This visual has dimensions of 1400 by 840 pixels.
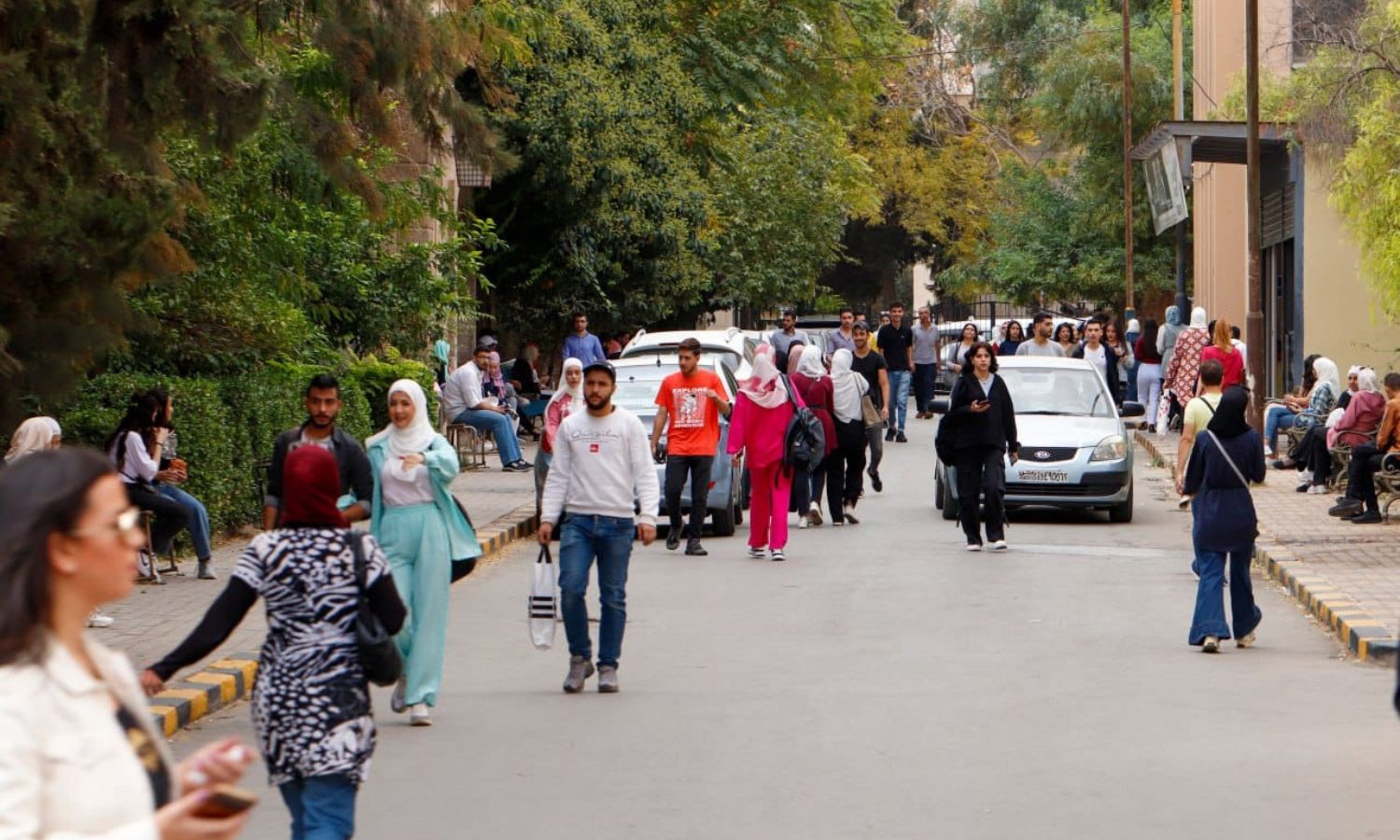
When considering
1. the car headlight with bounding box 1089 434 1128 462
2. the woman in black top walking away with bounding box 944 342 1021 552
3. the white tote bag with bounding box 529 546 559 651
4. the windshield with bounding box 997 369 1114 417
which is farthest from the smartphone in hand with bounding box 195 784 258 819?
the windshield with bounding box 997 369 1114 417

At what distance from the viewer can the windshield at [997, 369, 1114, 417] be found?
21625mm

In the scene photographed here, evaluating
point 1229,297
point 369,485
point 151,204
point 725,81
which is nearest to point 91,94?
point 151,204

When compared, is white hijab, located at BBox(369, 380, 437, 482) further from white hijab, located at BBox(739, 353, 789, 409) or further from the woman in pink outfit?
white hijab, located at BBox(739, 353, 789, 409)

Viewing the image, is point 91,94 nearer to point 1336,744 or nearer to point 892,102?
point 1336,744

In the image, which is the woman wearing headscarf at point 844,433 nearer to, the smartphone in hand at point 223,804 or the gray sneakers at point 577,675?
the gray sneakers at point 577,675

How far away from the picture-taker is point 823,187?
5050 cm

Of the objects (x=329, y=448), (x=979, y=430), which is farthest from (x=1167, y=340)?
(x=329, y=448)

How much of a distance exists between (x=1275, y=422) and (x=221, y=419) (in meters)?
14.7

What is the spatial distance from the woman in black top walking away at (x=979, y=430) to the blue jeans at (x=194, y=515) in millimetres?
6413

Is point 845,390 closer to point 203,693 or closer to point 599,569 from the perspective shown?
point 599,569

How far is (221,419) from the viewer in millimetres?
17094

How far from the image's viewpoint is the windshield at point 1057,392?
2162 cm

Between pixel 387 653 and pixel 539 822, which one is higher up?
pixel 387 653

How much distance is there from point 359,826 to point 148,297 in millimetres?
10833
